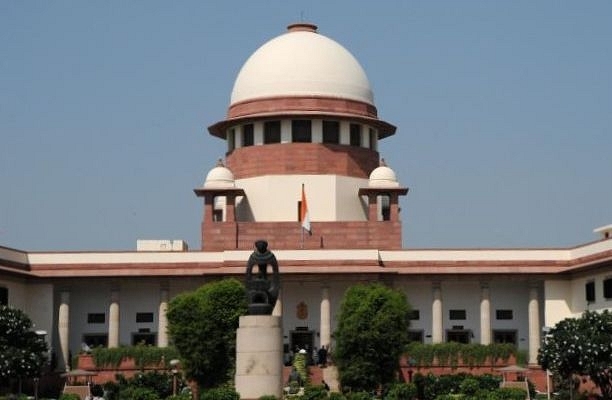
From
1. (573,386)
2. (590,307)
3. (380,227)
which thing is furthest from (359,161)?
(573,386)

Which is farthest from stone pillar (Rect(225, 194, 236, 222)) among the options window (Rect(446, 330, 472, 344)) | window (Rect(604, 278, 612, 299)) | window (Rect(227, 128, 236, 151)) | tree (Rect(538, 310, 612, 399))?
tree (Rect(538, 310, 612, 399))

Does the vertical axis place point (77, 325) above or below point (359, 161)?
below

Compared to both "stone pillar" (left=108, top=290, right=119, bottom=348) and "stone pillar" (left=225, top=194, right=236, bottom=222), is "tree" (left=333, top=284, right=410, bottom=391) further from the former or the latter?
"stone pillar" (left=225, top=194, right=236, bottom=222)

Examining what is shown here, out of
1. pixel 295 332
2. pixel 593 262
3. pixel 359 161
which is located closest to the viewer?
pixel 593 262

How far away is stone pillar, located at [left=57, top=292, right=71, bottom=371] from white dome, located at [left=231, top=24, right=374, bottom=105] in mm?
14001

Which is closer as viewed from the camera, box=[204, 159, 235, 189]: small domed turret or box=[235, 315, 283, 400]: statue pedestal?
box=[235, 315, 283, 400]: statue pedestal

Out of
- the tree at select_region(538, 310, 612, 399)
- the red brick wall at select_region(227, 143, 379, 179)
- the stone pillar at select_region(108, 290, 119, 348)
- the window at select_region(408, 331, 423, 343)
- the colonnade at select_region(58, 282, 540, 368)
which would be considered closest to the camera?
the tree at select_region(538, 310, 612, 399)

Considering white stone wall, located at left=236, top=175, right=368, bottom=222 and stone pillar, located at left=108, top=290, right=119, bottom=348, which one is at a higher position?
white stone wall, located at left=236, top=175, right=368, bottom=222

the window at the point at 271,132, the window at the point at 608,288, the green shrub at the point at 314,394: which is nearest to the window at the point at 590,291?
the window at the point at 608,288

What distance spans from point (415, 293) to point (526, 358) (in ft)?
20.5

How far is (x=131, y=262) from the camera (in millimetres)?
64625

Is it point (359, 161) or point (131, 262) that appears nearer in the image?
point (131, 262)

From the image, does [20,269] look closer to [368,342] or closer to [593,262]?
[368,342]

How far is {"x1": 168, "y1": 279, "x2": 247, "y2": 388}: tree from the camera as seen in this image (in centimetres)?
5491
